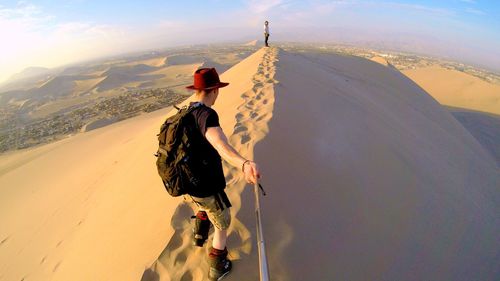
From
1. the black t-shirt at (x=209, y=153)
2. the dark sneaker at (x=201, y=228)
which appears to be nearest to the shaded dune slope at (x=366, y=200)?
the dark sneaker at (x=201, y=228)

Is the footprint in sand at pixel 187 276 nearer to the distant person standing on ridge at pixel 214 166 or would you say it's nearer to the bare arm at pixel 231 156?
the distant person standing on ridge at pixel 214 166

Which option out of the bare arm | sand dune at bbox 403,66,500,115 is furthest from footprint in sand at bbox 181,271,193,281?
sand dune at bbox 403,66,500,115

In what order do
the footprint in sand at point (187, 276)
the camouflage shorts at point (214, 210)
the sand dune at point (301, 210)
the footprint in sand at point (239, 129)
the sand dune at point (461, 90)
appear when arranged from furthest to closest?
the sand dune at point (461, 90) < the footprint in sand at point (239, 129) < the sand dune at point (301, 210) < the footprint in sand at point (187, 276) < the camouflage shorts at point (214, 210)

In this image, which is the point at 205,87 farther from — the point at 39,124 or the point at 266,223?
the point at 39,124

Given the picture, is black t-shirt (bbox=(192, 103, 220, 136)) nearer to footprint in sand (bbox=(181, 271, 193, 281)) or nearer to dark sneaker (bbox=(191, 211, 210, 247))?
dark sneaker (bbox=(191, 211, 210, 247))

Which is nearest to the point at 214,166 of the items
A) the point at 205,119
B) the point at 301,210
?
the point at 205,119

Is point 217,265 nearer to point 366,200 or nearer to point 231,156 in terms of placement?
point 231,156
